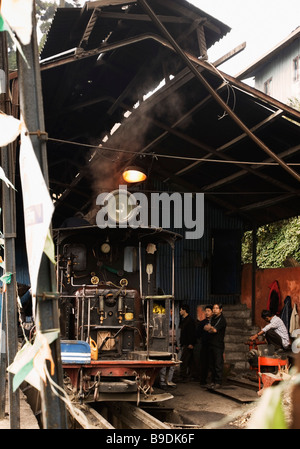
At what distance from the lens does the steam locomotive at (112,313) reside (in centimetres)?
862

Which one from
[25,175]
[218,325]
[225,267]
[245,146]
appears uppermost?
[245,146]

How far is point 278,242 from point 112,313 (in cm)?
1300

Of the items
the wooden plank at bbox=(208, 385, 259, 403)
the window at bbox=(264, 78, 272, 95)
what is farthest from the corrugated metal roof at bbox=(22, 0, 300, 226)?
the window at bbox=(264, 78, 272, 95)

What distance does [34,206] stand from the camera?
2467 millimetres

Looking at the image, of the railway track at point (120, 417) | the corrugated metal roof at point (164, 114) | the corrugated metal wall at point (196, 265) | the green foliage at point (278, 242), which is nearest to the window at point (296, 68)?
the green foliage at point (278, 242)

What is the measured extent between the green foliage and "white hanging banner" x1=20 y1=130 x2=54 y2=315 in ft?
60.1

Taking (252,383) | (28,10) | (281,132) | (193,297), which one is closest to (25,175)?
(28,10)

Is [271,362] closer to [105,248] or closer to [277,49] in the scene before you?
[105,248]

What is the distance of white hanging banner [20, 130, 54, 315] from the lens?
2361mm

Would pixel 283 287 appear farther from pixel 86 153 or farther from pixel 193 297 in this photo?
pixel 86 153

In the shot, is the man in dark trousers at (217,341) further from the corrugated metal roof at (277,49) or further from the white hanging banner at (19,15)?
the corrugated metal roof at (277,49)

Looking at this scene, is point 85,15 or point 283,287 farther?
point 283,287

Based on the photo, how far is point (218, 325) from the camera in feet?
39.7

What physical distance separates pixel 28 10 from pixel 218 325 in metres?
10.7
